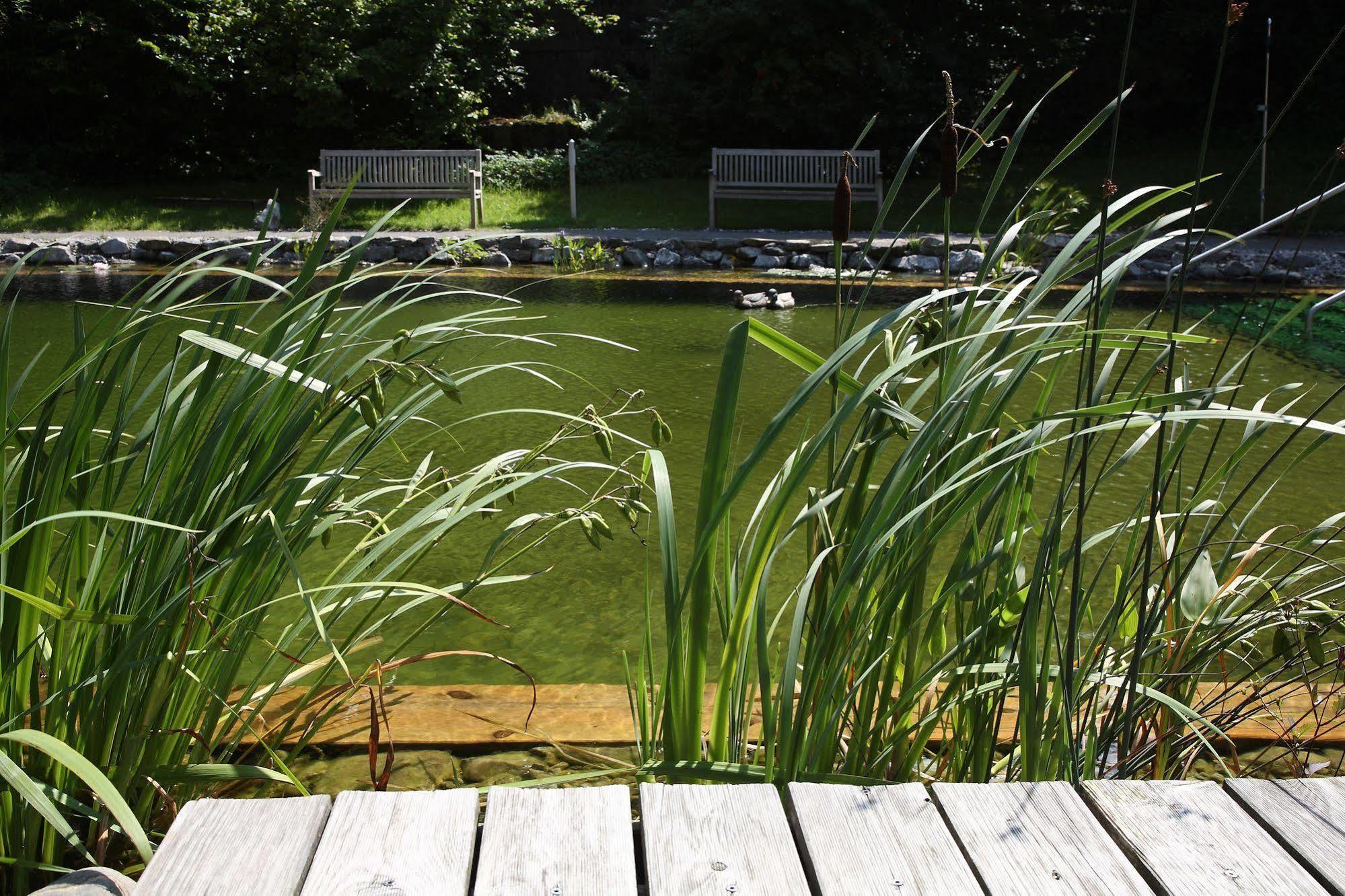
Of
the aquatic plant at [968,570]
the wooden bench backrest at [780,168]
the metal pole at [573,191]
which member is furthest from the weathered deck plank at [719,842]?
the wooden bench backrest at [780,168]

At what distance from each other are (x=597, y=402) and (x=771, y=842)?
13.1 ft

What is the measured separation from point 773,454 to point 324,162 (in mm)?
9729

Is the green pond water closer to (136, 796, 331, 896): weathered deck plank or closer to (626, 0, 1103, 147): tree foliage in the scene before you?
(136, 796, 331, 896): weathered deck plank

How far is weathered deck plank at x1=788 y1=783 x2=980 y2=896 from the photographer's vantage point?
966 mm

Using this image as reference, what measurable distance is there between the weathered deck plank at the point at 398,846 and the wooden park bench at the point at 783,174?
11.1 meters

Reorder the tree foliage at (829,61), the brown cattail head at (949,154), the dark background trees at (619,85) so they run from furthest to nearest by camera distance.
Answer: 1. the dark background trees at (619,85)
2. the tree foliage at (829,61)
3. the brown cattail head at (949,154)

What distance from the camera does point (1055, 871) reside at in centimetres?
99

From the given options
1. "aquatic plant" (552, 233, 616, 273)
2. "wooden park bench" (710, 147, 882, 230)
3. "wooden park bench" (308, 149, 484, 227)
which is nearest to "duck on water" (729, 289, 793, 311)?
"aquatic plant" (552, 233, 616, 273)

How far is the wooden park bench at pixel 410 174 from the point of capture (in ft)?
39.1

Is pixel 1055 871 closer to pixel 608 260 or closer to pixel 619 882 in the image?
pixel 619 882

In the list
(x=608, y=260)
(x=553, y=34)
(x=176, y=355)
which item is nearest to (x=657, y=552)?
(x=176, y=355)

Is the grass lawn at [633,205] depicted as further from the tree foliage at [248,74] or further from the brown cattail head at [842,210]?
the brown cattail head at [842,210]

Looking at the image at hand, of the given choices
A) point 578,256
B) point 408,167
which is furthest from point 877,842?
point 408,167

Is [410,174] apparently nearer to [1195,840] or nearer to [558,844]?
→ [558,844]
